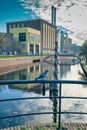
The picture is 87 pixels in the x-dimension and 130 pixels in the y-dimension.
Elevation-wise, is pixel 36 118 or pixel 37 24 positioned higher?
pixel 37 24

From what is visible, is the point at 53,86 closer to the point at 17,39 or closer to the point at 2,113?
the point at 2,113

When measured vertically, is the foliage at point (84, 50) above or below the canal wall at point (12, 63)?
above

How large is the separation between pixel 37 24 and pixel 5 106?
63.4 meters

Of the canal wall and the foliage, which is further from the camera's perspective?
the foliage

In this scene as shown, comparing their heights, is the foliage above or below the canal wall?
above

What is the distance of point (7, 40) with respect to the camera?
174ft

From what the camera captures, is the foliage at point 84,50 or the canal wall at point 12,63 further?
the foliage at point 84,50

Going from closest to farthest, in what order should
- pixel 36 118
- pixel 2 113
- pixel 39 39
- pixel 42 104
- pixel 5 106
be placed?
pixel 36 118
pixel 2 113
pixel 5 106
pixel 42 104
pixel 39 39

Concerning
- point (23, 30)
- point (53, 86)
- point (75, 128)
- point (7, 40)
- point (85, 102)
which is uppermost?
point (23, 30)

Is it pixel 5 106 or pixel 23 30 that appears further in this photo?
pixel 23 30

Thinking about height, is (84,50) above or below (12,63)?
above

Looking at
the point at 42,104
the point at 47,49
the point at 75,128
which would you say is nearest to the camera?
the point at 75,128

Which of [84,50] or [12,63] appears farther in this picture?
[84,50]

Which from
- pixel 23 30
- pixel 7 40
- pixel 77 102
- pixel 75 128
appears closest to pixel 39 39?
pixel 23 30
